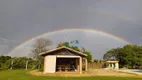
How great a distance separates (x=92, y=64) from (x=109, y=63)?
6014 mm

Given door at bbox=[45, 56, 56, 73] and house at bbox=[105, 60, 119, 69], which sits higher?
door at bbox=[45, 56, 56, 73]

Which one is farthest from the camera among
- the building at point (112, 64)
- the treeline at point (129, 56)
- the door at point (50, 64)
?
the building at point (112, 64)

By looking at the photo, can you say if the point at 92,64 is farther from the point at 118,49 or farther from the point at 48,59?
the point at 48,59

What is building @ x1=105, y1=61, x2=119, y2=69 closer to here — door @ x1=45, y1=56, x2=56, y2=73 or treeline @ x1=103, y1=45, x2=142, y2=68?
treeline @ x1=103, y1=45, x2=142, y2=68

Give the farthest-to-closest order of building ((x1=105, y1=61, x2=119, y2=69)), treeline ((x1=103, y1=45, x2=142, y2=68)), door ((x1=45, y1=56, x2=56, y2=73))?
1. building ((x1=105, y1=61, x2=119, y2=69))
2. treeline ((x1=103, y1=45, x2=142, y2=68))
3. door ((x1=45, y1=56, x2=56, y2=73))

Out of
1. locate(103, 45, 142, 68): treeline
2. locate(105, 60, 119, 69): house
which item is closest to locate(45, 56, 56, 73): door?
locate(105, 60, 119, 69): house

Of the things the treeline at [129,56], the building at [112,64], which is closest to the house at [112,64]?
the building at [112,64]

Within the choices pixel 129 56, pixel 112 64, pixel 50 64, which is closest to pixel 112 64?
pixel 112 64

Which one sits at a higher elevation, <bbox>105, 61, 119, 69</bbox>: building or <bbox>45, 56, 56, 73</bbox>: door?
<bbox>45, 56, 56, 73</bbox>: door

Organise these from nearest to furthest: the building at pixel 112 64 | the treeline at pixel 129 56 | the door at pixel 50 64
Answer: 1. the door at pixel 50 64
2. the treeline at pixel 129 56
3. the building at pixel 112 64

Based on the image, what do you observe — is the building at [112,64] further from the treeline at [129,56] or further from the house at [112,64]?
the treeline at [129,56]

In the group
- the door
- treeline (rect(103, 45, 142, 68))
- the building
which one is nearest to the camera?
the door

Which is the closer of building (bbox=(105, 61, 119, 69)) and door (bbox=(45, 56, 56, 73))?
door (bbox=(45, 56, 56, 73))

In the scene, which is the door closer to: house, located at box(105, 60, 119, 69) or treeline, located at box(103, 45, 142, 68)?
house, located at box(105, 60, 119, 69)
